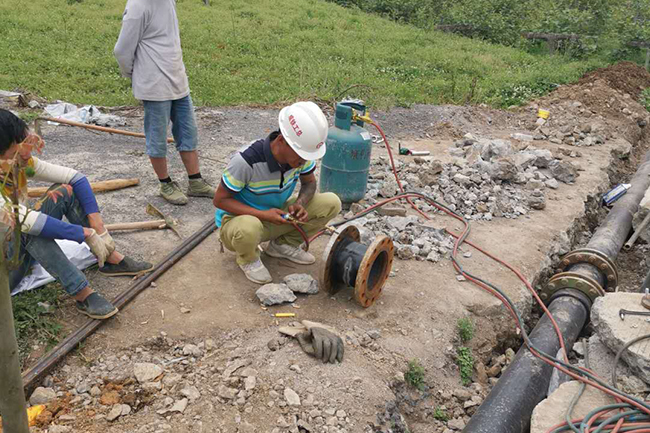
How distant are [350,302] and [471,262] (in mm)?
1287

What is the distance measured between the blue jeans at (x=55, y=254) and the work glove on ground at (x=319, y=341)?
1289 mm

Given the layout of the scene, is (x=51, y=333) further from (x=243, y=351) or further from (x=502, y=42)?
(x=502, y=42)

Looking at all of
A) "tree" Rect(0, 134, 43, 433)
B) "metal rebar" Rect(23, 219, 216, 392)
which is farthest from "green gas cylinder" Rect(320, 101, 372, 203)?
"tree" Rect(0, 134, 43, 433)

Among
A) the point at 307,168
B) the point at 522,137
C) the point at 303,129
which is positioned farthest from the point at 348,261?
the point at 522,137

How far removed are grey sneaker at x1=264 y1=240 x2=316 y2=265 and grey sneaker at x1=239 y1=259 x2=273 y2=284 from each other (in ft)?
1.08

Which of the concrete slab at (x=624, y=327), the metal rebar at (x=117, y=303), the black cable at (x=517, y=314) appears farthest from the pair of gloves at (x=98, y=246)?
the concrete slab at (x=624, y=327)

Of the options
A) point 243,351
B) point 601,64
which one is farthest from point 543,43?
point 243,351

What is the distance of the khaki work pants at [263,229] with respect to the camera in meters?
3.63

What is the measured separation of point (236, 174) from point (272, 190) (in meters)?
0.34

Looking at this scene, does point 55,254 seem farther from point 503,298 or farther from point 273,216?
point 503,298

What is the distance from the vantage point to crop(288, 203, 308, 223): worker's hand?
12.3ft

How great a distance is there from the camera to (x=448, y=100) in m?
9.50

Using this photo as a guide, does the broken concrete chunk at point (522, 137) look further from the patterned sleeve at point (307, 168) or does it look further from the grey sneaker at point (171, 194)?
the grey sneaker at point (171, 194)

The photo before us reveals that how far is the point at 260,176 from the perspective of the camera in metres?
3.66
